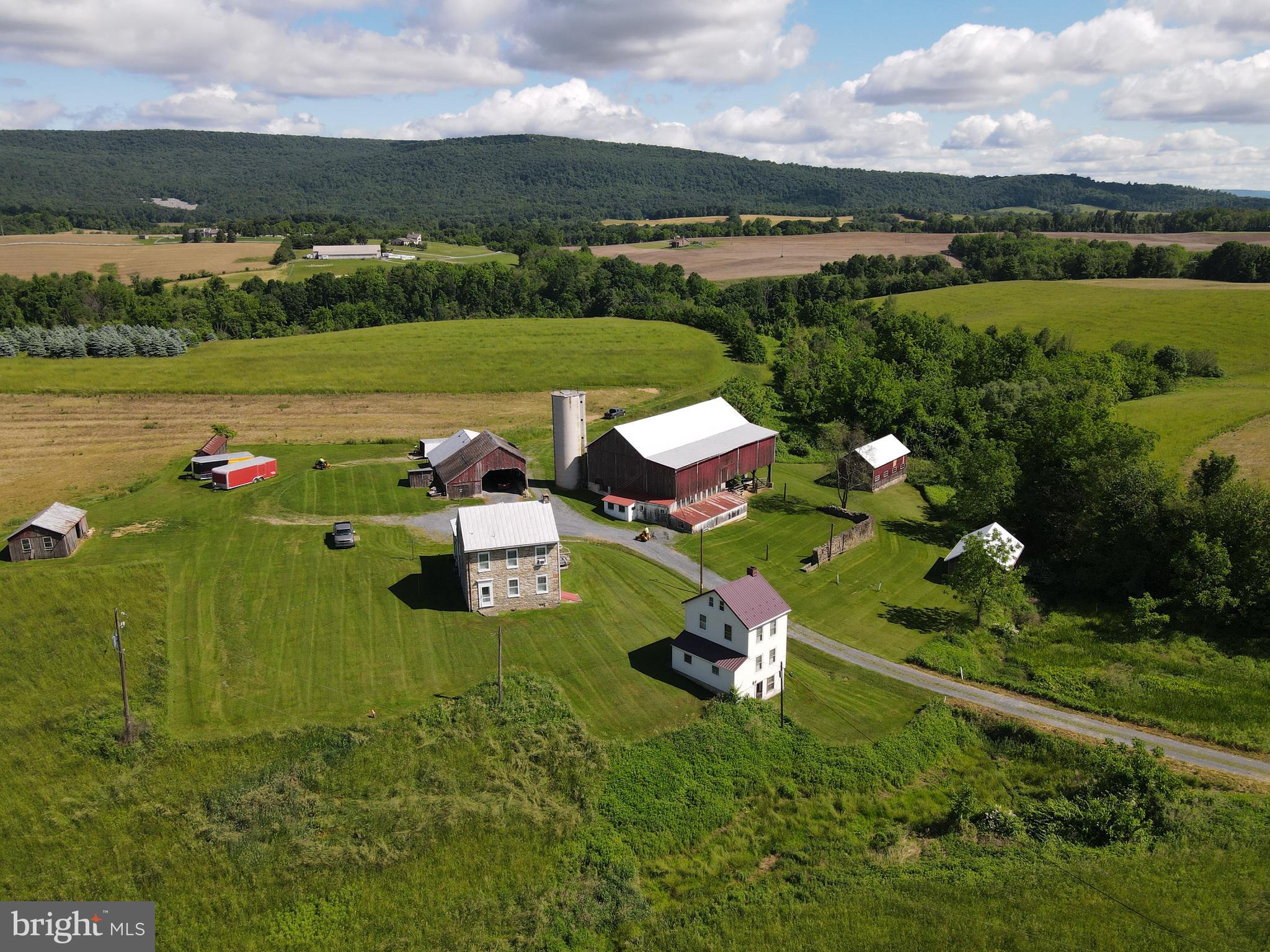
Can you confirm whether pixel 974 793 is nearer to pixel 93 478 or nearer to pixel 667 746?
pixel 667 746

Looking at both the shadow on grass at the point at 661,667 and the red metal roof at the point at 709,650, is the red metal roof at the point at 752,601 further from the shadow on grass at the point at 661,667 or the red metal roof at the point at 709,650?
the shadow on grass at the point at 661,667

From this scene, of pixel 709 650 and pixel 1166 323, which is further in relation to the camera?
pixel 1166 323

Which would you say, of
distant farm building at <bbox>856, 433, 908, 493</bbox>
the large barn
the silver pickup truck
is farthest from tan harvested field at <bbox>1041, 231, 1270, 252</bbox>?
the silver pickup truck

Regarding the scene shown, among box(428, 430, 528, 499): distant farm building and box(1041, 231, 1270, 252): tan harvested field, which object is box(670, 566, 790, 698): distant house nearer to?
box(428, 430, 528, 499): distant farm building

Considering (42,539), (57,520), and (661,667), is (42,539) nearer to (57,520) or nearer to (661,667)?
(57,520)

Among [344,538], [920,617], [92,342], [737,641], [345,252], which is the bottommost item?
[920,617]

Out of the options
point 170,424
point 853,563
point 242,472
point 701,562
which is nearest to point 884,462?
point 853,563

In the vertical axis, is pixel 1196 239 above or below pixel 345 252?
above
